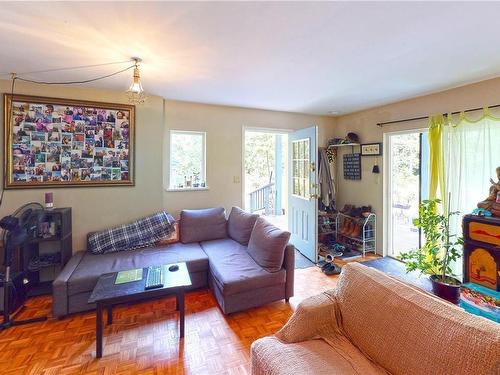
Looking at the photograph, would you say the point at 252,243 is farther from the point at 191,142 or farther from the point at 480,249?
the point at 480,249

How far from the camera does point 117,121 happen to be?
3.12 m

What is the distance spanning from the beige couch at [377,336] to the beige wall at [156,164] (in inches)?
98.7

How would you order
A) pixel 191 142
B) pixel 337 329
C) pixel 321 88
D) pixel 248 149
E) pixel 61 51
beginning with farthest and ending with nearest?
1. pixel 248 149
2. pixel 191 142
3. pixel 321 88
4. pixel 61 51
5. pixel 337 329

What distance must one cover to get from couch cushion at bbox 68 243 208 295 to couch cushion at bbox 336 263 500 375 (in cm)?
172

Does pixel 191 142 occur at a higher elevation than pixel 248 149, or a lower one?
lower

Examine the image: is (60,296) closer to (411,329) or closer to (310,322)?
(310,322)

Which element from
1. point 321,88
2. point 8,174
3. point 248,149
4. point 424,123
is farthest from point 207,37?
point 248,149

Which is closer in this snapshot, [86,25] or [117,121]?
[86,25]

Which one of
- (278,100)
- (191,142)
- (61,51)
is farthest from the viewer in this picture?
(191,142)

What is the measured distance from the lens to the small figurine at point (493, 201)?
241cm

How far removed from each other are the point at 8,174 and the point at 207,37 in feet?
8.76

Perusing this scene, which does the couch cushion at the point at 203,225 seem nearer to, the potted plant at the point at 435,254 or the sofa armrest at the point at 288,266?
the sofa armrest at the point at 288,266

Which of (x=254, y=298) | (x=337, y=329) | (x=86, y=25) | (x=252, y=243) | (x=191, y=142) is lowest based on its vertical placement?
(x=254, y=298)

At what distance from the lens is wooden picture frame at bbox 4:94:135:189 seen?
2.72 m
